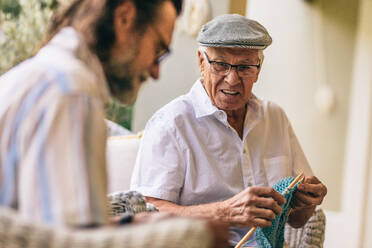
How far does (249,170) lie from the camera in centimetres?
206

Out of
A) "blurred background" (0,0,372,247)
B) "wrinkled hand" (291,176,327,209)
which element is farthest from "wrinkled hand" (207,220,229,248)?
"blurred background" (0,0,372,247)

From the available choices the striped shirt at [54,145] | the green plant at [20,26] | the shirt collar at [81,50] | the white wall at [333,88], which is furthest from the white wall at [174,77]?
the striped shirt at [54,145]

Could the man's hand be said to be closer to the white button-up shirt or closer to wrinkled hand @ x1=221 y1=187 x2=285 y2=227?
the white button-up shirt

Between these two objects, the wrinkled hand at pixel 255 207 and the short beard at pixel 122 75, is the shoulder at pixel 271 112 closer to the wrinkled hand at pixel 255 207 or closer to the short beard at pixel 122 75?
the wrinkled hand at pixel 255 207

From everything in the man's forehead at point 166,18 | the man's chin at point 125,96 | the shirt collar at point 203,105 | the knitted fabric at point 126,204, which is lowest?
the knitted fabric at point 126,204

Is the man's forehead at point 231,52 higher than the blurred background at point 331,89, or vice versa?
the man's forehead at point 231,52

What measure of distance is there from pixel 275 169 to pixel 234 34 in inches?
21.0

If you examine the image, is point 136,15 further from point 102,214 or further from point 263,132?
point 263,132

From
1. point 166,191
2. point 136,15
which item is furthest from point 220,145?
point 136,15

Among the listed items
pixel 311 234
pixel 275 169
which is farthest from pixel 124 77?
pixel 311 234

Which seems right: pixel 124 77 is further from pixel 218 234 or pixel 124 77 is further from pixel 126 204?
pixel 126 204

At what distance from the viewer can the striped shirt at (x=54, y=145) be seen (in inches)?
33.9

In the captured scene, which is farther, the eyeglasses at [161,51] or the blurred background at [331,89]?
the blurred background at [331,89]

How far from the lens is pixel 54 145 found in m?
0.86
